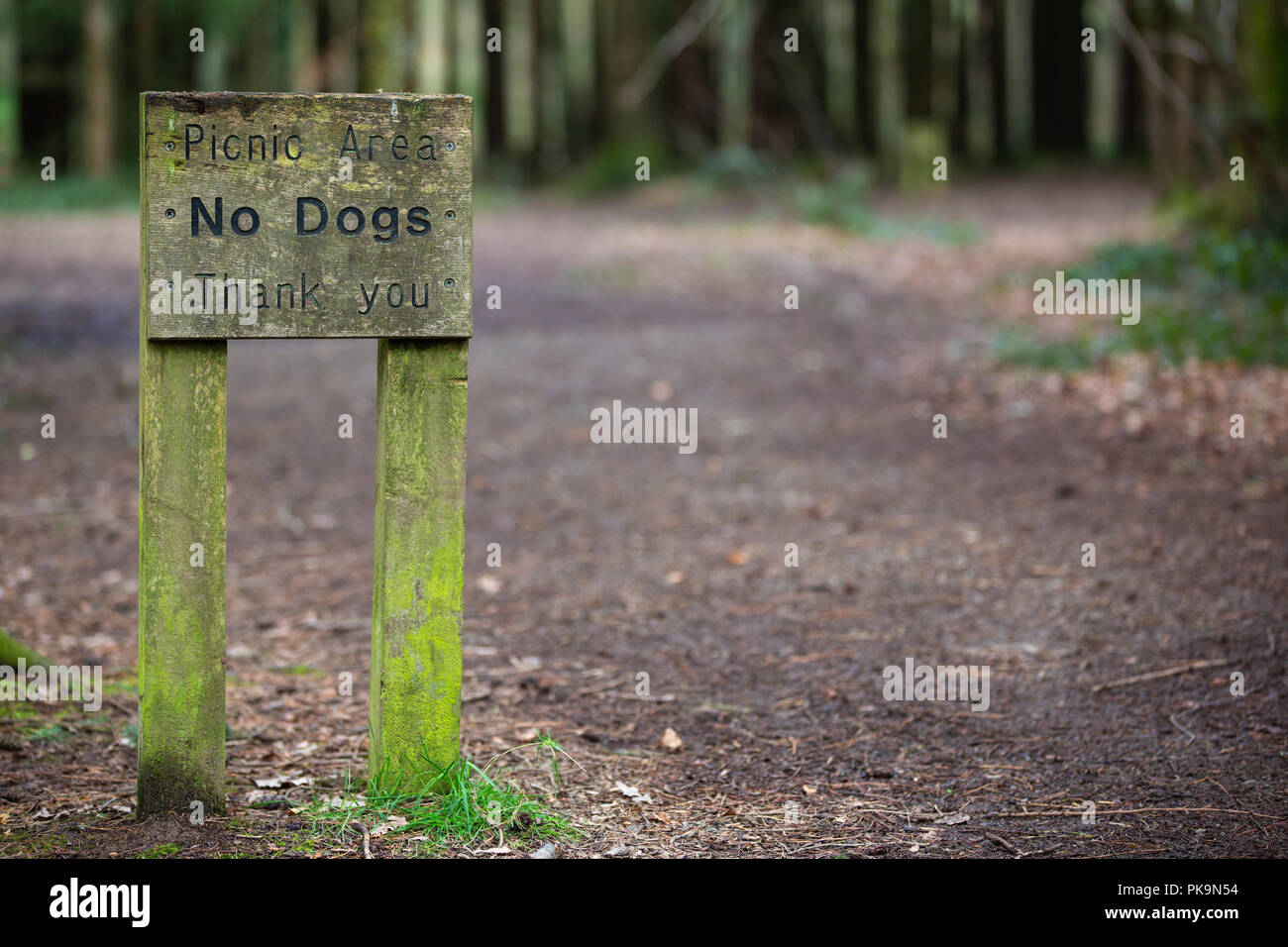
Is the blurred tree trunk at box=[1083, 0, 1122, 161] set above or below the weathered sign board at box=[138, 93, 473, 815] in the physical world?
above

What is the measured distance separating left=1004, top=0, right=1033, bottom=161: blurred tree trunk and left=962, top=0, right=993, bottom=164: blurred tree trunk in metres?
0.49

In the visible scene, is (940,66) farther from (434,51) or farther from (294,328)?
(294,328)

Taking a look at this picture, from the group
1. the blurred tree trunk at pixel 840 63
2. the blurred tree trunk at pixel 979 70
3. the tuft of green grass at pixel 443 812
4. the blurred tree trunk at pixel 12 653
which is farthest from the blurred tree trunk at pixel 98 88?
the tuft of green grass at pixel 443 812

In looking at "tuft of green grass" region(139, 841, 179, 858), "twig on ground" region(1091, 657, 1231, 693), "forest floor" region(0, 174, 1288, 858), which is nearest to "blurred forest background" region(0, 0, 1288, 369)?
"forest floor" region(0, 174, 1288, 858)

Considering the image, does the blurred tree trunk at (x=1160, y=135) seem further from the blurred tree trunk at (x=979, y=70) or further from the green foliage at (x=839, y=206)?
the blurred tree trunk at (x=979, y=70)

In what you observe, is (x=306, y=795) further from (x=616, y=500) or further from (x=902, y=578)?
(x=616, y=500)

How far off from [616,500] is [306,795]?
3.96 metres

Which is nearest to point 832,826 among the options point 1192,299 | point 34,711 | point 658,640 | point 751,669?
point 751,669

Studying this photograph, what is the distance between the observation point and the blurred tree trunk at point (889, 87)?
24578 mm

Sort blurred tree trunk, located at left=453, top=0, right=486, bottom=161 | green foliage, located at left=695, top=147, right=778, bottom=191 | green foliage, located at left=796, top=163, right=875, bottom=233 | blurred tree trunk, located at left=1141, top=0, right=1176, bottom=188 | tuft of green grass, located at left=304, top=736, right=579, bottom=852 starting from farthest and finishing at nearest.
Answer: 1. blurred tree trunk, located at left=453, top=0, right=486, bottom=161
2. green foliage, located at left=695, top=147, right=778, bottom=191
3. green foliage, located at left=796, top=163, right=875, bottom=233
4. blurred tree trunk, located at left=1141, top=0, right=1176, bottom=188
5. tuft of green grass, located at left=304, top=736, right=579, bottom=852

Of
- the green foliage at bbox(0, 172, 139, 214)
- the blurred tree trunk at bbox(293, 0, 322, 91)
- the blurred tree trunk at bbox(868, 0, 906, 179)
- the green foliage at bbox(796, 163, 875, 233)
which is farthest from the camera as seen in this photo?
the blurred tree trunk at bbox(293, 0, 322, 91)

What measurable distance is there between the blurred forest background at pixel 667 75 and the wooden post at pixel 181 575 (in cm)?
1612

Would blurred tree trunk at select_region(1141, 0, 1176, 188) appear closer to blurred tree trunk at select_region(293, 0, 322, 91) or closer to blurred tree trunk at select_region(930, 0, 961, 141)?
blurred tree trunk at select_region(930, 0, 961, 141)

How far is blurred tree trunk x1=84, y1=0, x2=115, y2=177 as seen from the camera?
25.5 meters
